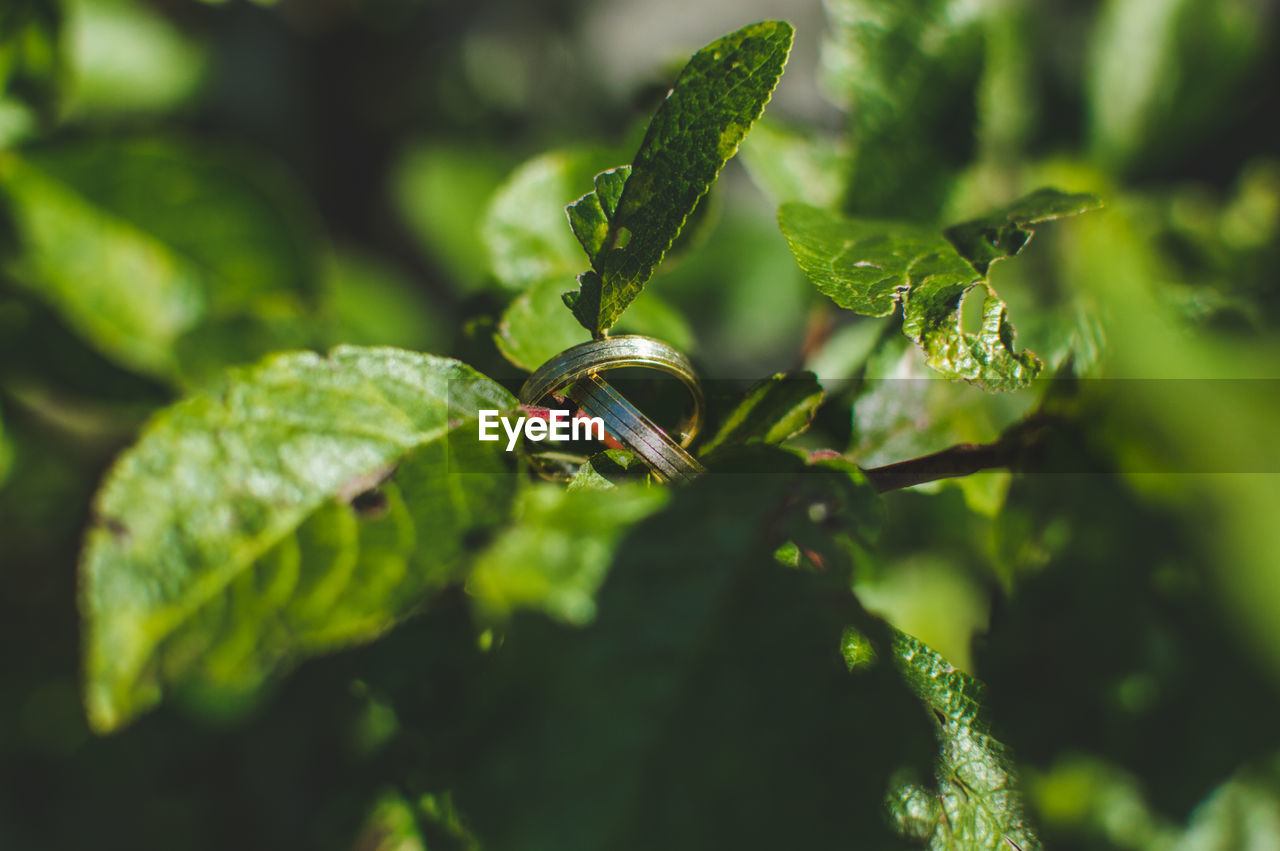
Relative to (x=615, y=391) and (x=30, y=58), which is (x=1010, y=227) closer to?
(x=615, y=391)

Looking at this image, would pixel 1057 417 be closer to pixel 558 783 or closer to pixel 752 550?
pixel 752 550

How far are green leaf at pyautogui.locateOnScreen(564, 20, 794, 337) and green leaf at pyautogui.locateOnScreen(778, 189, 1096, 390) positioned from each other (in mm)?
125

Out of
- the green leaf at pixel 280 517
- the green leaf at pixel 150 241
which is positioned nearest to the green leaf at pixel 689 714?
the green leaf at pixel 280 517

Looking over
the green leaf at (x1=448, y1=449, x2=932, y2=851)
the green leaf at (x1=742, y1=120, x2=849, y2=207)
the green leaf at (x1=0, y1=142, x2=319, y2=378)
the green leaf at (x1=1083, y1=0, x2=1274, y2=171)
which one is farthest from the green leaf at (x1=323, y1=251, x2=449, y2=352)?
the green leaf at (x1=1083, y1=0, x2=1274, y2=171)

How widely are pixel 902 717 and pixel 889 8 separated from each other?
33.9 inches

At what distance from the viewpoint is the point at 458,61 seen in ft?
8.89

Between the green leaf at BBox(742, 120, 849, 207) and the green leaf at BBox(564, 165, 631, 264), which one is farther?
the green leaf at BBox(742, 120, 849, 207)

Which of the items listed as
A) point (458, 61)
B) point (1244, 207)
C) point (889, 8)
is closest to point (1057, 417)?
point (889, 8)

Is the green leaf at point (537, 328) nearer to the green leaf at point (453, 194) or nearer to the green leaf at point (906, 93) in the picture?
the green leaf at point (906, 93)

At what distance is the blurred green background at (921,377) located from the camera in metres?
0.75

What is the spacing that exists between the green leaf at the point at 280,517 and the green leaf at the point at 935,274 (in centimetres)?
29

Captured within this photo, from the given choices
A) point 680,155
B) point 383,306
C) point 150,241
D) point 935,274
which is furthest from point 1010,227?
point 383,306

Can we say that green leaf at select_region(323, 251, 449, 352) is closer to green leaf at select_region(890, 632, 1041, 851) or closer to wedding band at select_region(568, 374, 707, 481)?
wedding band at select_region(568, 374, 707, 481)

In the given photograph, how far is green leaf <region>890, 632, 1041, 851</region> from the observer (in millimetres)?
563
